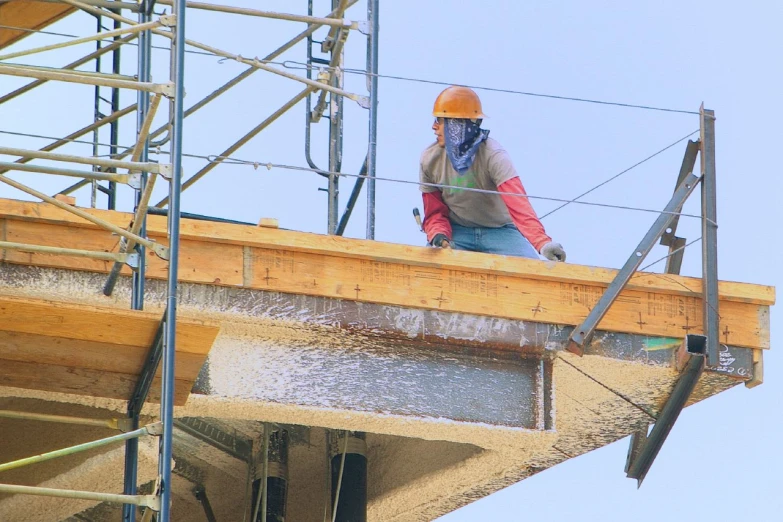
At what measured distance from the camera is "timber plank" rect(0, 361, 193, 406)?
986 centimetres

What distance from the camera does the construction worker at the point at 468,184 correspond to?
12.3 metres

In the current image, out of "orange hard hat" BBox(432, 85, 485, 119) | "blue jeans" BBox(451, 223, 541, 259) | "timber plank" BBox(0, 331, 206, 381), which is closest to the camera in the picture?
"timber plank" BBox(0, 331, 206, 381)

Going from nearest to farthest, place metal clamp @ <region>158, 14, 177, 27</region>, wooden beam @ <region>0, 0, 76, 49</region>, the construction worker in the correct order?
metal clamp @ <region>158, 14, 177, 27</region> → the construction worker → wooden beam @ <region>0, 0, 76, 49</region>

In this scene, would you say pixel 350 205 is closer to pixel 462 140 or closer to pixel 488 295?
pixel 462 140

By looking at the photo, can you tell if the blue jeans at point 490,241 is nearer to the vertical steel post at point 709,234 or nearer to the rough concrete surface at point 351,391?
the rough concrete surface at point 351,391

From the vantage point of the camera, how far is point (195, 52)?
1233 centimetres

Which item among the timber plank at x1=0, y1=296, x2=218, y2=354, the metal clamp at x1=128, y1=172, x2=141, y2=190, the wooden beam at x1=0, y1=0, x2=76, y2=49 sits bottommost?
the timber plank at x1=0, y1=296, x2=218, y2=354

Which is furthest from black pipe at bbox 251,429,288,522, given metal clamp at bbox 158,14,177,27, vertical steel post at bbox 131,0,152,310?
metal clamp at bbox 158,14,177,27

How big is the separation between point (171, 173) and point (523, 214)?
329 centimetres

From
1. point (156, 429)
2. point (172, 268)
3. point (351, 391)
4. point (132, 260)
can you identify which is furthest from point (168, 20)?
point (351, 391)

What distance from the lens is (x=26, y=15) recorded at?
14.4 m

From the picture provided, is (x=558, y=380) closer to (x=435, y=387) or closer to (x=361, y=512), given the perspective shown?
(x=435, y=387)

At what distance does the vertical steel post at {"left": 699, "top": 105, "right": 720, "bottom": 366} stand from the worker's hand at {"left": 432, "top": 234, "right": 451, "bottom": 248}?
1.75 m

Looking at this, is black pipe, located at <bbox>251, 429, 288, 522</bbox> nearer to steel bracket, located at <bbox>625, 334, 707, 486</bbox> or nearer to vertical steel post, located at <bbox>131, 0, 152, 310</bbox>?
steel bracket, located at <bbox>625, 334, 707, 486</bbox>
